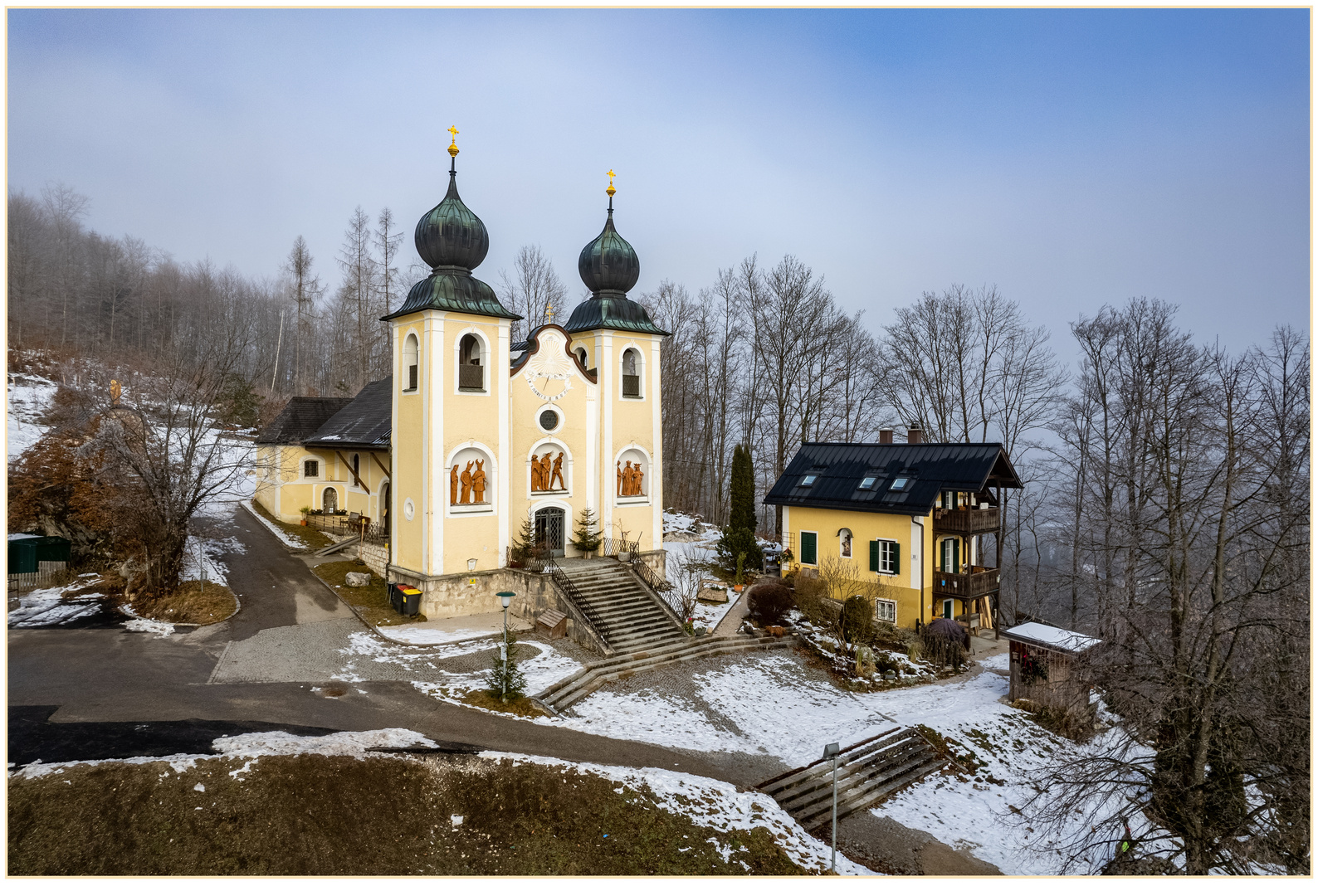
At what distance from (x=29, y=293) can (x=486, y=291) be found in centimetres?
2425

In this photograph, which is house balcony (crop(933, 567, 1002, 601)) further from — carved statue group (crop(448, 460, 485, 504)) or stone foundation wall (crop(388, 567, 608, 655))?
carved statue group (crop(448, 460, 485, 504))

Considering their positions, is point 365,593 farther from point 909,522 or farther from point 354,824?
point 909,522

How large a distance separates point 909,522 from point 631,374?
30.6 ft

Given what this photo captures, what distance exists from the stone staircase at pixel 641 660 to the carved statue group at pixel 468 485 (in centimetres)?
567

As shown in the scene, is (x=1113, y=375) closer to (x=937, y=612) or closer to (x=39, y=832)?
(x=937, y=612)

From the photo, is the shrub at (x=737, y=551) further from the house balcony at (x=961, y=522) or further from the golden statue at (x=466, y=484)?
the golden statue at (x=466, y=484)

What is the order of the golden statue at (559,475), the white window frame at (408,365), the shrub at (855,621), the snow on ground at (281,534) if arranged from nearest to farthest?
the white window frame at (408,365) < the shrub at (855,621) < the golden statue at (559,475) < the snow on ground at (281,534)

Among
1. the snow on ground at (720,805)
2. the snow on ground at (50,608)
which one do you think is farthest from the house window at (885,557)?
the snow on ground at (50,608)

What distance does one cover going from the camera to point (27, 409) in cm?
2370

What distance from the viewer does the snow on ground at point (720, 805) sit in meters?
9.62

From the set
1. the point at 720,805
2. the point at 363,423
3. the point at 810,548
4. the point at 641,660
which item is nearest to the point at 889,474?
the point at 810,548

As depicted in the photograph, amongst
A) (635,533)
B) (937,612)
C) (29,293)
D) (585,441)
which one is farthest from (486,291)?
(29,293)

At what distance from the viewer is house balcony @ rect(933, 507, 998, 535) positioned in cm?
2111

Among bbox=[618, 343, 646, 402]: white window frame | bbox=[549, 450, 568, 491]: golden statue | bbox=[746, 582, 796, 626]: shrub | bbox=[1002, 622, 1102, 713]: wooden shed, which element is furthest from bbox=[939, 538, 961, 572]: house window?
bbox=[549, 450, 568, 491]: golden statue
